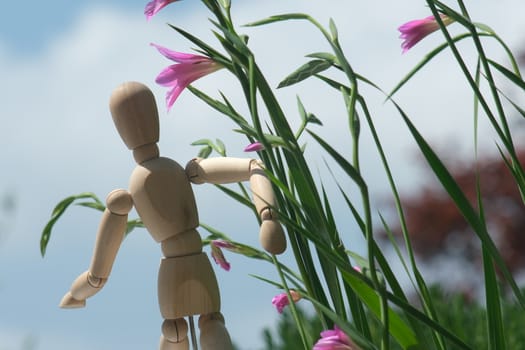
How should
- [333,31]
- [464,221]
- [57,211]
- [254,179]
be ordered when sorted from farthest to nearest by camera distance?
[464,221], [57,211], [254,179], [333,31]

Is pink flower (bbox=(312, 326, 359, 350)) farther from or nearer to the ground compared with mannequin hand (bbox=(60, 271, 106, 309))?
nearer to the ground

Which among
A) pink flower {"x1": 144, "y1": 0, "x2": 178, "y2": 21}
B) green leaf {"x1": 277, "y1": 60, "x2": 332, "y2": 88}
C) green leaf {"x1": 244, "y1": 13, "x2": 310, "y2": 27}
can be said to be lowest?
green leaf {"x1": 277, "y1": 60, "x2": 332, "y2": 88}

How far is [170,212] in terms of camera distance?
53.7 inches

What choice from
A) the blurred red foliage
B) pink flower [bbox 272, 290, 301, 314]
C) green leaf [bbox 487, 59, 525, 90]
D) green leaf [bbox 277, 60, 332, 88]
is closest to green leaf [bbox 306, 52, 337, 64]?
green leaf [bbox 277, 60, 332, 88]

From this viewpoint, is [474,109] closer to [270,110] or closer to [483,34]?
[483,34]

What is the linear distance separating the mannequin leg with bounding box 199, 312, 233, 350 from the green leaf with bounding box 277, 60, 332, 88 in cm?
49

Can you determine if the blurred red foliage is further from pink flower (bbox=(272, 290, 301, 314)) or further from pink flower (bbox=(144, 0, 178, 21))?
pink flower (bbox=(144, 0, 178, 21))

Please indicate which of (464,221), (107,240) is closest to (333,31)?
(107,240)

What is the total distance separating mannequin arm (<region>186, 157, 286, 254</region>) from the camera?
1.17m

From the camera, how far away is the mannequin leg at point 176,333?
4.60 ft

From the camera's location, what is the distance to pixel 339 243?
115cm

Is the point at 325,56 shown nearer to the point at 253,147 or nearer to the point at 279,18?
the point at 279,18

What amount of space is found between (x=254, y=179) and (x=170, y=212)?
0.16 metres

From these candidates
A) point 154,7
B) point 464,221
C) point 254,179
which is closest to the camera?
point 154,7
